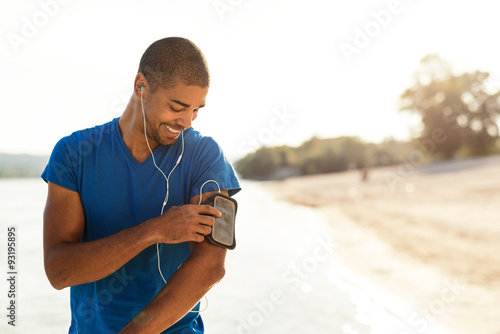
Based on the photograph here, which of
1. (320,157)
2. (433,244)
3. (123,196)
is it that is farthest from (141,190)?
(320,157)

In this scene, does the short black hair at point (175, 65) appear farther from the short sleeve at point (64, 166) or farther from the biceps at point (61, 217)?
the biceps at point (61, 217)

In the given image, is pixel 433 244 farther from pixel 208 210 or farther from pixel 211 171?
pixel 208 210

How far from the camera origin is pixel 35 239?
14.0m

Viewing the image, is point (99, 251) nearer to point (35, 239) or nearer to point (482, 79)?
point (35, 239)

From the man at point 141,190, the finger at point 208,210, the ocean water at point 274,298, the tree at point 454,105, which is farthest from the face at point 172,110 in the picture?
the tree at point 454,105

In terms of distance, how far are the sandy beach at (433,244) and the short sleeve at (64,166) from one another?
16.7 ft

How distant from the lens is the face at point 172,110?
135 centimetres

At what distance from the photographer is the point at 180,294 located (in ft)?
4.10

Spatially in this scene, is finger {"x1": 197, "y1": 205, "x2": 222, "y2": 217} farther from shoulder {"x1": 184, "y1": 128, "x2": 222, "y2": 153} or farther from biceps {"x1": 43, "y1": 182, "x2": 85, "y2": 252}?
biceps {"x1": 43, "y1": 182, "x2": 85, "y2": 252}

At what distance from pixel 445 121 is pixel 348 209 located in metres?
14.2

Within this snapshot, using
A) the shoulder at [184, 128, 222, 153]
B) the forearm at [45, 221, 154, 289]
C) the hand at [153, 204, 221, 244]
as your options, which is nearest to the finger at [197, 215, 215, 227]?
the hand at [153, 204, 221, 244]

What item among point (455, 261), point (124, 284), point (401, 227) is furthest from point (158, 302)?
point (401, 227)

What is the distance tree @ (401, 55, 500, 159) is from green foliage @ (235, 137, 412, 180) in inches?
137

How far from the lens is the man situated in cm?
129
